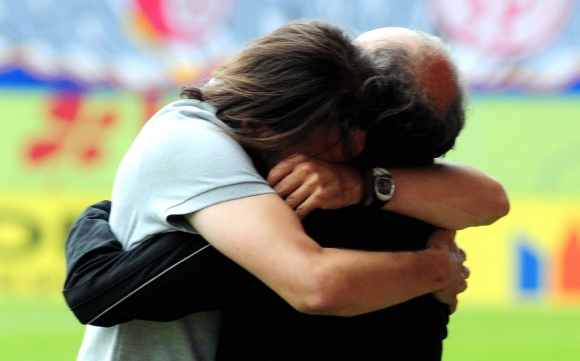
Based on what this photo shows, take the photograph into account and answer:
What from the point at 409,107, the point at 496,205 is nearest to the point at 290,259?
the point at 409,107

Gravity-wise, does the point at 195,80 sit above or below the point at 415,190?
above

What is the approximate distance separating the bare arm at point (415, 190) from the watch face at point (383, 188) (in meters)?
0.01

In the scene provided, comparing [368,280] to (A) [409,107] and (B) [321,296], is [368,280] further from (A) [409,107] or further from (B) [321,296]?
(A) [409,107]

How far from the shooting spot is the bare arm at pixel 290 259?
159 cm

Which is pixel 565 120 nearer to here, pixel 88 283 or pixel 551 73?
pixel 551 73

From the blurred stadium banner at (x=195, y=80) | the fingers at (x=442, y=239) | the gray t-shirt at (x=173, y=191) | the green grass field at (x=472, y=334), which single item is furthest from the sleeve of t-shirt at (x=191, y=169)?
the blurred stadium banner at (x=195, y=80)

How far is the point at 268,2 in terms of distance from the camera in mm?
10570

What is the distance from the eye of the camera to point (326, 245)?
1724 millimetres

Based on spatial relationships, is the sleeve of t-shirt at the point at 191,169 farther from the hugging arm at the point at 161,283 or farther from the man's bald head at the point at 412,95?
the man's bald head at the point at 412,95

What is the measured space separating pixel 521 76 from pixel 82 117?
4.96 m

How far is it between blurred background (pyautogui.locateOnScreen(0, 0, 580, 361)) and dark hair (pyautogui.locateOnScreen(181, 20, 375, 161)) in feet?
23.6

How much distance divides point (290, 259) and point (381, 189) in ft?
1.04

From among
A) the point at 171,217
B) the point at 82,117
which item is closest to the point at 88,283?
the point at 171,217

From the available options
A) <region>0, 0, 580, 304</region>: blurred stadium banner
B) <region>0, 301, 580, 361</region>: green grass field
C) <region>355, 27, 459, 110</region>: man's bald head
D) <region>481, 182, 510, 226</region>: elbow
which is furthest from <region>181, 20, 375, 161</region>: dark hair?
<region>0, 0, 580, 304</region>: blurred stadium banner
